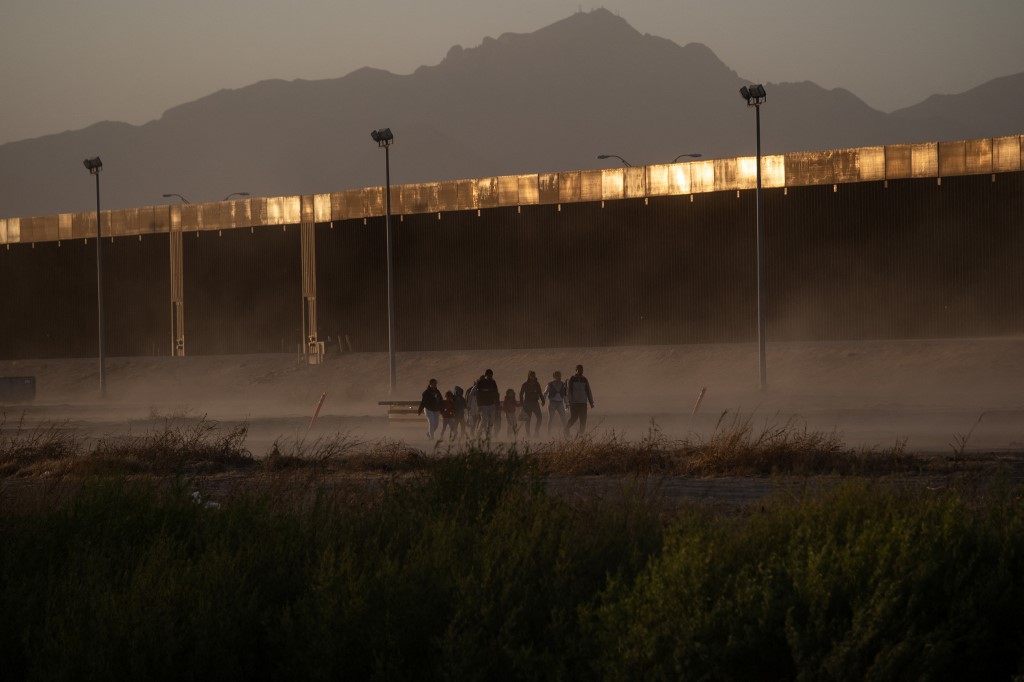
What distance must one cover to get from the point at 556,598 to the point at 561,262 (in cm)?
4361

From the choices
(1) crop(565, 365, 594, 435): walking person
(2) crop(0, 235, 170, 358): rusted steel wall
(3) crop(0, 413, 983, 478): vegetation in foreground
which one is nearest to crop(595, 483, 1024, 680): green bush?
(3) crop(0, 413, 983, 478): vegetation in foreground

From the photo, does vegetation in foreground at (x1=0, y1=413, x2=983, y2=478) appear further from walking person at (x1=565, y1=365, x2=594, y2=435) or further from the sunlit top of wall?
the sunlit top of wall

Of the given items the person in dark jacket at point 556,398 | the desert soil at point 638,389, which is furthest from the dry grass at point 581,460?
the person in dark jacket at point 556,398

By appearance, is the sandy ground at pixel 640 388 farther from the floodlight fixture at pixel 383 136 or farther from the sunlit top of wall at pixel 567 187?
the floodlight fixture at pixel 383 136

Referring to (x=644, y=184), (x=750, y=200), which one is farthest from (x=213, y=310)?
(x=750, y=200)

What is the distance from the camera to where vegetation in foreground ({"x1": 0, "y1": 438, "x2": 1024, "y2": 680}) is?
25.5ft

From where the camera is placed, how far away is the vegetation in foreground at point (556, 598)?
25.5ft

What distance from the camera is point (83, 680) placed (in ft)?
26.8

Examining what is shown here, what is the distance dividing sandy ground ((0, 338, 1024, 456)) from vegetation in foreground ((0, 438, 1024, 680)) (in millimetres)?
14142

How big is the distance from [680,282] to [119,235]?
28.7 metres

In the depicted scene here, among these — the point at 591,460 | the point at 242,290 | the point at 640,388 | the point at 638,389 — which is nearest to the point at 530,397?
the point at 591,460

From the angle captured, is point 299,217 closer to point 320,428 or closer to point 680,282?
point 680,282

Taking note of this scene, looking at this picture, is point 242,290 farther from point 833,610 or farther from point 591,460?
point 833,610

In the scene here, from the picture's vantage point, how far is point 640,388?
46.6m
